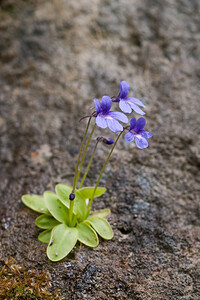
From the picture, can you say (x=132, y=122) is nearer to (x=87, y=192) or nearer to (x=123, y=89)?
(x=123, y=89)

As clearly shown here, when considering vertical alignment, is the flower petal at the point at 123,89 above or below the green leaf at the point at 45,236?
above

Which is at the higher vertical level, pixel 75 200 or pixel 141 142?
pixel 141 142

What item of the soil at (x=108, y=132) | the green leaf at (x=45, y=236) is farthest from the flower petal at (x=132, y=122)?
the green leaf at (x=45, y=236)

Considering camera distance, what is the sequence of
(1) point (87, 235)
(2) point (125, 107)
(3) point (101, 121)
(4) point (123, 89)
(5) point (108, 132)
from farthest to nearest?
(5) point (108, 132) < (1) point (87, 235) < (4) point (123, 89) < (2) point (125, 107) < (3) point (101, 121)

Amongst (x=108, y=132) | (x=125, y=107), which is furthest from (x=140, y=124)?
(x=108, y=132)

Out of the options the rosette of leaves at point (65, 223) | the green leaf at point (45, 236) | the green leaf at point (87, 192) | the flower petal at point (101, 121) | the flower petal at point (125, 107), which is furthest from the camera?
the green leaf at point (87, 192)

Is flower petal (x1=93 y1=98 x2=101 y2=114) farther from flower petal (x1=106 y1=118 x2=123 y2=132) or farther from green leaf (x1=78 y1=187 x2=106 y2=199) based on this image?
green leaf (x1=78 y1=187 x2=106 y2=199)

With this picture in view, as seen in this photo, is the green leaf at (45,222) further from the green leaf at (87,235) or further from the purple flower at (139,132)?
the purple flower at (139,132)
